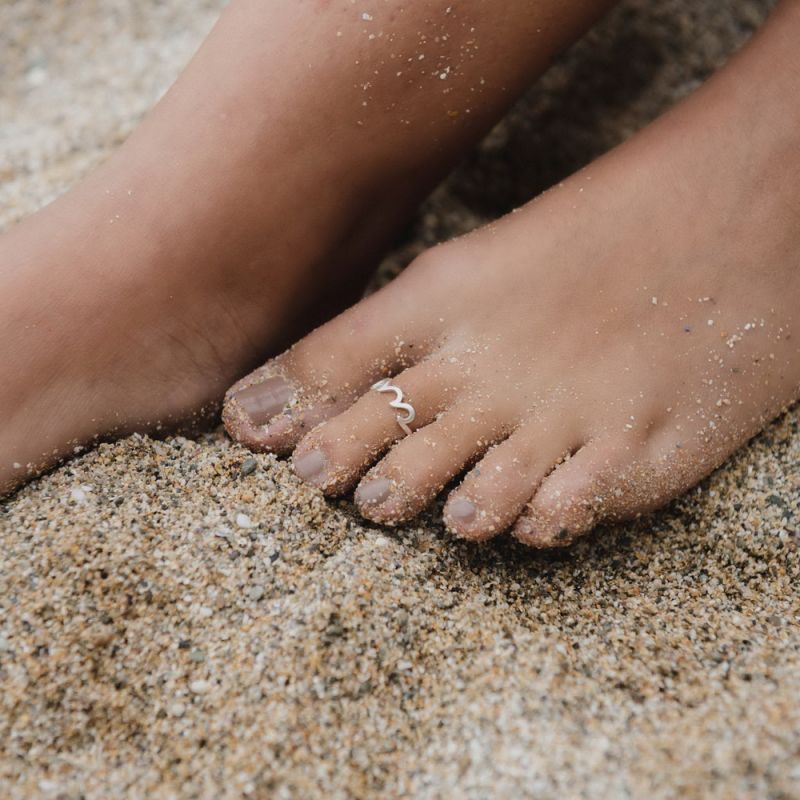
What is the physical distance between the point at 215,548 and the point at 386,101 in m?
0.55

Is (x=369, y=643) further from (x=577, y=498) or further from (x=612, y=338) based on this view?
(x=612, y=338)

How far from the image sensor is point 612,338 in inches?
41.0

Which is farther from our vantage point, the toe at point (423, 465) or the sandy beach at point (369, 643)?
the toe at point (423, 465)

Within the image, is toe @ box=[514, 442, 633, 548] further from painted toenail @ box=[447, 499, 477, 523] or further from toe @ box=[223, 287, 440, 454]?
toe @ box=[223, 287, 440, 454]

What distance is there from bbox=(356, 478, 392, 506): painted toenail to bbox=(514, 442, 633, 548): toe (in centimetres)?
15

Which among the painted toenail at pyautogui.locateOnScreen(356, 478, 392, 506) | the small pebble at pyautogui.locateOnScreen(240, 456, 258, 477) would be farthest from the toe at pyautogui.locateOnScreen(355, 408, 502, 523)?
the small pebble at pyautogui.locateOnScreen(240, 456, 258, 477)

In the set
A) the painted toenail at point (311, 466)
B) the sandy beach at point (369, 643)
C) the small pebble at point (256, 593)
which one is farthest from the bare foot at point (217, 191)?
the small pebble at point (256, 593)

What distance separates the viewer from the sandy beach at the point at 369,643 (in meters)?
0.74

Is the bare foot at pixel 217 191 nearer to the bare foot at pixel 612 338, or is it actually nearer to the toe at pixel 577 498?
the bare foot at pixel 612 338

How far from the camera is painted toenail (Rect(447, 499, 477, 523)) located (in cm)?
96

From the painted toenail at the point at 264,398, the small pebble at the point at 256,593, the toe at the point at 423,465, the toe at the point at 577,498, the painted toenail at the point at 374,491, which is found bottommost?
the toe at the point at 577,498

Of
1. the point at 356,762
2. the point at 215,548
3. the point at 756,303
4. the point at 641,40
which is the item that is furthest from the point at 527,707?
the point at 641,40

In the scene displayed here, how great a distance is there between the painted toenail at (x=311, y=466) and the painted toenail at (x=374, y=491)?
50mm

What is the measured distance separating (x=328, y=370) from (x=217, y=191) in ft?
0.81
